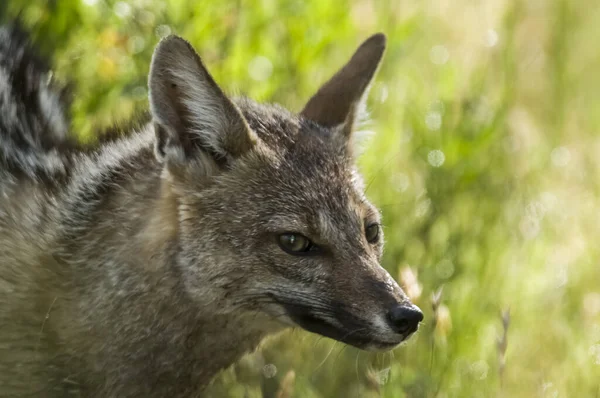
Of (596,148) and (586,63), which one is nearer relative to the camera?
(596,148)

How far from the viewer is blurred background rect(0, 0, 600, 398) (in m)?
5.26

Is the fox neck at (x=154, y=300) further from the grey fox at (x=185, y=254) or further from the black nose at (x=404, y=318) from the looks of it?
the black nose at (x=404, y=318)

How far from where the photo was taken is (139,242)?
4.36 m

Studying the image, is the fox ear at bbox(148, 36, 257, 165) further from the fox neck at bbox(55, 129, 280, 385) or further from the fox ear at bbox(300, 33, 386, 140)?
the fox ear at bbox(300, 33, 386, 140)

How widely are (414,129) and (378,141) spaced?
1.09 ft

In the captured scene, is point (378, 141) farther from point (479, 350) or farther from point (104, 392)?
point (104, 392)

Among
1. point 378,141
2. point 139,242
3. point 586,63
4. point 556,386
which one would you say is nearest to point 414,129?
point 378,141

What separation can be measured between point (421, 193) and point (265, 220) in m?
2.43

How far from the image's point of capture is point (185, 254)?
4.23 metres

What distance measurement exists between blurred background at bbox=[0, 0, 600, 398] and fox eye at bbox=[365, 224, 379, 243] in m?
0.51

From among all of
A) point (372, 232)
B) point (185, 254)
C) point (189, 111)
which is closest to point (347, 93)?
point (372, 232)

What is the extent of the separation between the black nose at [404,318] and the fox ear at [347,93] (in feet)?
4.29

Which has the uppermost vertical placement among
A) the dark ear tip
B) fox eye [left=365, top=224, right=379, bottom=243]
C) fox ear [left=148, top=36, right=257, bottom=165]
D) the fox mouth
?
the dark ear tip

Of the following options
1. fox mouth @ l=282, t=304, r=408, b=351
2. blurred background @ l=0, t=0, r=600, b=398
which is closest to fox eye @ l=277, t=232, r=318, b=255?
fox mouth @ l=282, t=304, r=408, b=351
